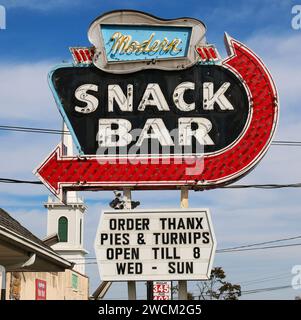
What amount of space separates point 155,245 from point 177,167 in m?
1.41

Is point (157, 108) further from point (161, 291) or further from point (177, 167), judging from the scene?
point (161, 291)

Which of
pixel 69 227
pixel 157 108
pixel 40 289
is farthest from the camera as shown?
pixel 69 227

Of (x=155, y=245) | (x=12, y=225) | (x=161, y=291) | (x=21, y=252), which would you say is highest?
(x=161, y=291)

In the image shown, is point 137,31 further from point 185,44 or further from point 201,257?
point 201,257

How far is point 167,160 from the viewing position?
35.0ft

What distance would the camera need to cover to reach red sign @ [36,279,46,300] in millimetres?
28581

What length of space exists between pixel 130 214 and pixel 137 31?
329 centimetres

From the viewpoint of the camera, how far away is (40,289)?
29250 millimetres

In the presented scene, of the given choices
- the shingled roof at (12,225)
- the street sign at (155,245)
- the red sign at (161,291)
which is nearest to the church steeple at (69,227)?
the red sign at (161,291)

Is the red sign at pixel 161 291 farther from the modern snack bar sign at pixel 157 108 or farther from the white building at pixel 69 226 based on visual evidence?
the white building at pixel 69 226

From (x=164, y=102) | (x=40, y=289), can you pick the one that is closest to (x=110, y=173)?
(x=164, y=102)

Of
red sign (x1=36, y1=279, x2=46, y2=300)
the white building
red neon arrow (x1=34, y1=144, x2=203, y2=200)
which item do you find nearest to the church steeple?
the white building

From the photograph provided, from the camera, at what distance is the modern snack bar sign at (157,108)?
34.9ft

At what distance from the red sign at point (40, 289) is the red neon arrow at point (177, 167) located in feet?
62.0
